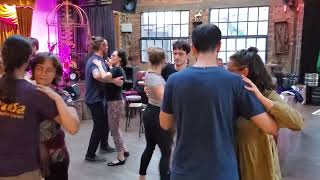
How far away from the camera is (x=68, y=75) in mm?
8344

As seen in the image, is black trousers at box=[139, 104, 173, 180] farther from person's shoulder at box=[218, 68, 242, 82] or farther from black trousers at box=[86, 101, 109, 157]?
person's shoulder at box=[218, 68, 242, 82]

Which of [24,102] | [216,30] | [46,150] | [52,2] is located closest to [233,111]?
[216,30]

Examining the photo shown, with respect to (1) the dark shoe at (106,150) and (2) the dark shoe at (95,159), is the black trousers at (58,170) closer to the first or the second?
(2) the dark shoe at (95,159)

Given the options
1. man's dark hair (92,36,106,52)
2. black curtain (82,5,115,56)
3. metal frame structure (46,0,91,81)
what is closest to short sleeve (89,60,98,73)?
man's dark hair (92,36,106,52)

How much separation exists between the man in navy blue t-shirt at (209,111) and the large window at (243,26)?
8.63 meters


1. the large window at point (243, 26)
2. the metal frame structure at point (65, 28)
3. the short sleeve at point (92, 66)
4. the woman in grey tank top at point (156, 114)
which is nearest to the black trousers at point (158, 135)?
the woman in grey tank top at point (156, 114)

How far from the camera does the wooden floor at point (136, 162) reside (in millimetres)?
3840

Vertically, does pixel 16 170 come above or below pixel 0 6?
below

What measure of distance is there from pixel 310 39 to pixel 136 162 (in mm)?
6834

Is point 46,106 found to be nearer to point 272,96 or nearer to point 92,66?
point 272,96

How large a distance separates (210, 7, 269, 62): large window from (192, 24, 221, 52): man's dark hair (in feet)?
28.3

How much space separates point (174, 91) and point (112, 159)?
9.69 feet

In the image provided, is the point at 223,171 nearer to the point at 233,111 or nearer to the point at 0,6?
the point at 233,111

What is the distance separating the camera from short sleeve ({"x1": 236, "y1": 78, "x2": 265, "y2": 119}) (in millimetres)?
1495
